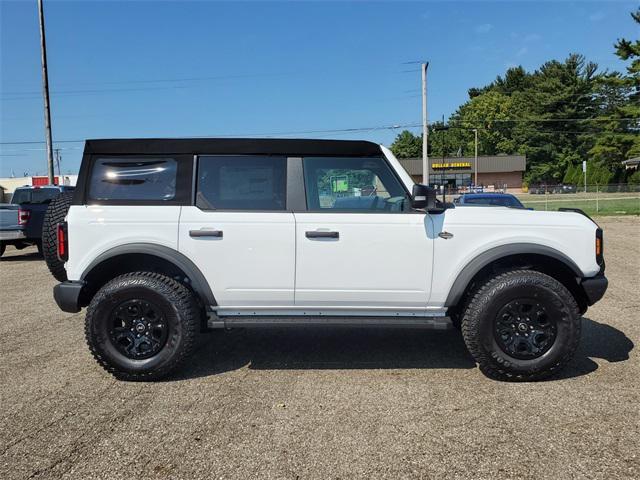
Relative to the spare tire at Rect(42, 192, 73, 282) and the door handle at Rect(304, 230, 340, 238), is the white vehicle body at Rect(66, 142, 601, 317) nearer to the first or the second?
the door handle at Rect(304, 230, 340, 238)

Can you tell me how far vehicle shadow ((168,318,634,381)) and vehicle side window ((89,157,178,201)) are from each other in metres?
1.55

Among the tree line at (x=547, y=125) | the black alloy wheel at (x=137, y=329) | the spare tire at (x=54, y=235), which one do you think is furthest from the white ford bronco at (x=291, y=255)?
the tree line at (x=547, y=125)

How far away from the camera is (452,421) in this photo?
10.7 ft

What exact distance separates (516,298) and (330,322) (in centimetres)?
149

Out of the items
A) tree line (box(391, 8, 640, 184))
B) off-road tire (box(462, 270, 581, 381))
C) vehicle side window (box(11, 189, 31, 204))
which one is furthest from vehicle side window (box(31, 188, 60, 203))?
tree line (box(391, 8, 640, 184))

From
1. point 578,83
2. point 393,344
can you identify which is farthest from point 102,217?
point 578,83

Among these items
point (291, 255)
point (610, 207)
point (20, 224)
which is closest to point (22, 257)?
point (20, 224)

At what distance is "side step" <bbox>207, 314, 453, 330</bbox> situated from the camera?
398 cm

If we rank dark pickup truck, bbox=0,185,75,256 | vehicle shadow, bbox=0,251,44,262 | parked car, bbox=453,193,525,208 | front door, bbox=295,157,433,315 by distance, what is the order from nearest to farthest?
front door, bbox=295,157,433,315, dark pickup truck, bbox=0,185,75,256, parked car, bbox=453,193,525,208, vehicle shadow, bbox=0,251,44,262

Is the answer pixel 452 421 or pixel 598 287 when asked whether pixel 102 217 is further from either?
pixel 598 287

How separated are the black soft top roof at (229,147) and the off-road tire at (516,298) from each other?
1547 millimetres

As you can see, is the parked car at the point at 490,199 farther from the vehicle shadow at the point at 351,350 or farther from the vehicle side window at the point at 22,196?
the vehicle side window at the point at 22,196

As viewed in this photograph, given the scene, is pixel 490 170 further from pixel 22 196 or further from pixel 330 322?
→ pixel 330 322

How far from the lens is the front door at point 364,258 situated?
3936 millimetres
